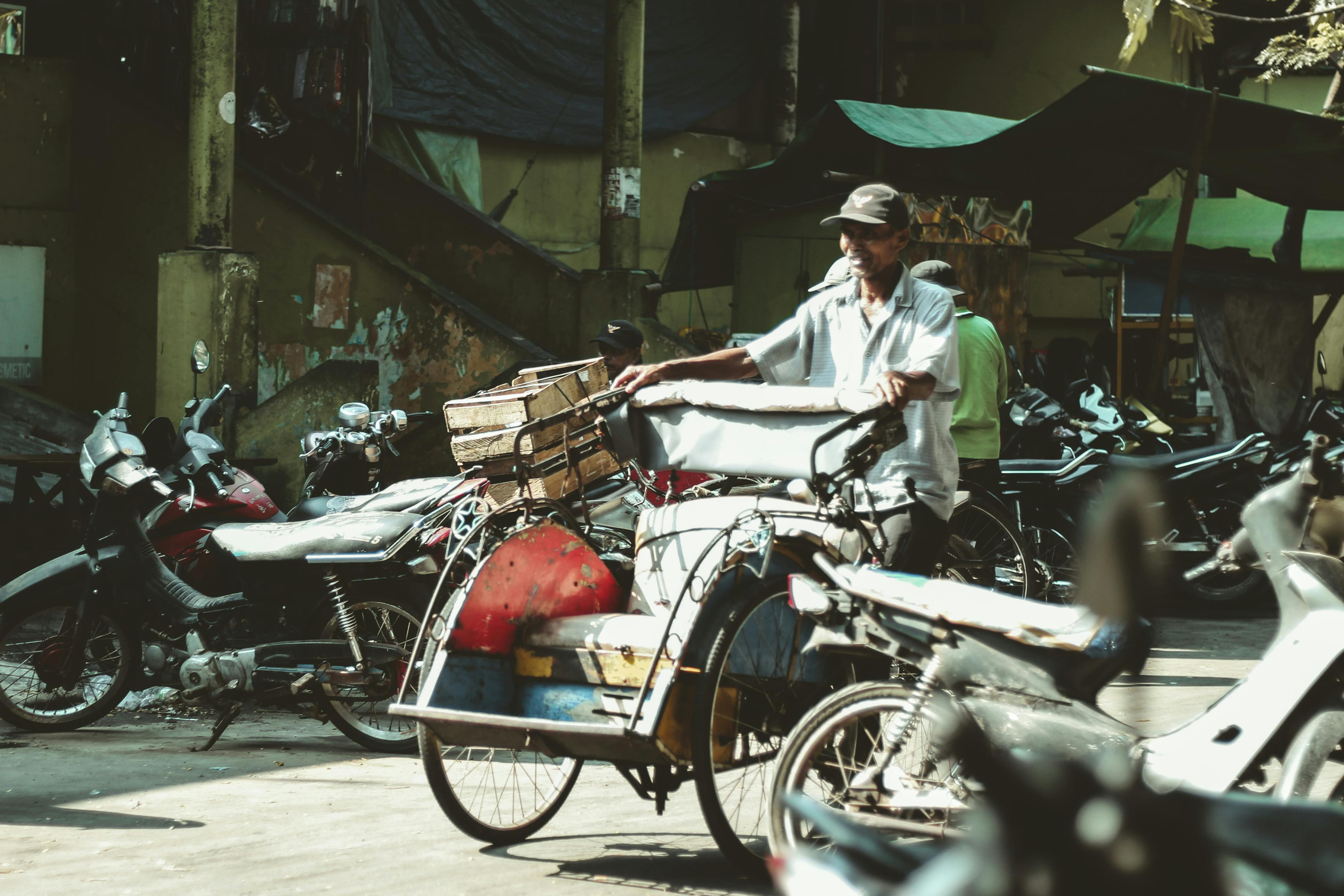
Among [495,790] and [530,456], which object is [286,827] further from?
[530,456]

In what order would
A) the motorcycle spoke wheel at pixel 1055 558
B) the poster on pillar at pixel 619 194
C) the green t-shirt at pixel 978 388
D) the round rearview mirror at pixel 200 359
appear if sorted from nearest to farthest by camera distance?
the green t-shirt at pixel 978 388 → the round rearview mirror at pixel 200 359 → the motorcycle spoke wheel at pixel 1055 558 → the poster on pillar at pixel 619 194

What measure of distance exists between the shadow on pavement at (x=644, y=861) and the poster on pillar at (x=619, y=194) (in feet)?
27.1

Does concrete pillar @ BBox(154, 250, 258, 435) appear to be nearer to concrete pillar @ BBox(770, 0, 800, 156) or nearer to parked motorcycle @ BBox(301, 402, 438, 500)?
parked motorcycle @ BBox(301, 402, 438, 500)

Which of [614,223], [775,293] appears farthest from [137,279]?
[775,293]

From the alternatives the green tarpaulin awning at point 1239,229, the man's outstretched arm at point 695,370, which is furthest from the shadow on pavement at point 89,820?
the green tarpaulin awning at point 1239,229

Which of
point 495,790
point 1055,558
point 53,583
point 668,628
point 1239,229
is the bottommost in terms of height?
point 495,790

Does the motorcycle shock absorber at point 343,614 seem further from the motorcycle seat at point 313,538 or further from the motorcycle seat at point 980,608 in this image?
the motorcycle seat at point 980,608

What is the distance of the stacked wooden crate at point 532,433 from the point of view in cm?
515

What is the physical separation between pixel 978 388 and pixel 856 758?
403 cm

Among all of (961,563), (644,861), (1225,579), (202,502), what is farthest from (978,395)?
(202,502)

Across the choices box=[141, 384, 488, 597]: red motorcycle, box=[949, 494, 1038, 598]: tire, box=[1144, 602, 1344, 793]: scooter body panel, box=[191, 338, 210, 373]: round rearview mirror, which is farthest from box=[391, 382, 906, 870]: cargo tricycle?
box=[191, 338, 210, 373]: round rearview mirror

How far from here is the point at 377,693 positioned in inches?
224

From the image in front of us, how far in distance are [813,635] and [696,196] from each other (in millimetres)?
9643

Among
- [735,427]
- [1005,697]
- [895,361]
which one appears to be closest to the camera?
[1005,697]
